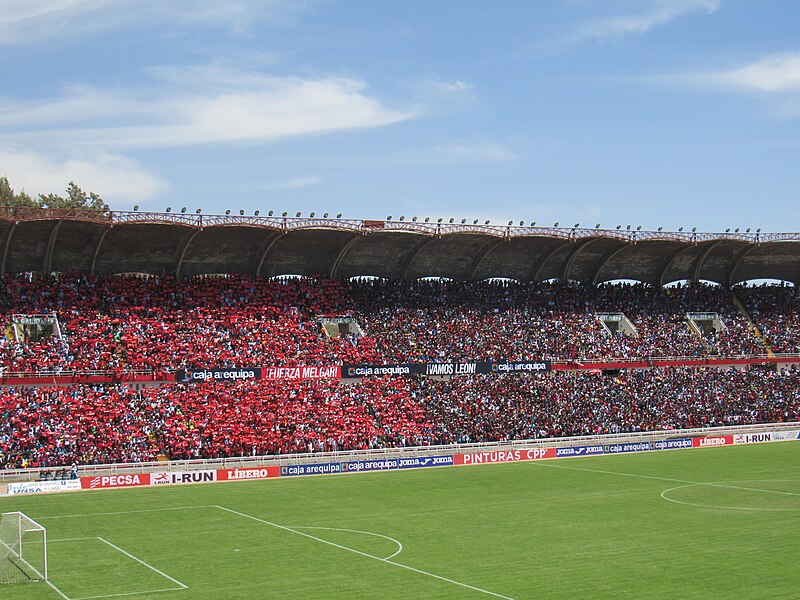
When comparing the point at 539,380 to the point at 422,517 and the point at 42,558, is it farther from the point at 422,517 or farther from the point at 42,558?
the point at 42,558

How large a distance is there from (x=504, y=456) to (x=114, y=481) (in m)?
21.4

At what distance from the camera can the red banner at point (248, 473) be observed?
45188 millimetres

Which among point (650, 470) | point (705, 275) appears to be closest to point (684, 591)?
point (650, 470)

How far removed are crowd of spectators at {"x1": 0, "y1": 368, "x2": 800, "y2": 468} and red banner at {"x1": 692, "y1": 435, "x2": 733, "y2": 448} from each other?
94.7 inches

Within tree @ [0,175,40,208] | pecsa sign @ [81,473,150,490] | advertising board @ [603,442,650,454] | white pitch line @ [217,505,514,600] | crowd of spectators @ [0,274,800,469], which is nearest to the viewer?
white pitch line @ [217,505,514,600]

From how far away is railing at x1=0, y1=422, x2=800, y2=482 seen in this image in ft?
141

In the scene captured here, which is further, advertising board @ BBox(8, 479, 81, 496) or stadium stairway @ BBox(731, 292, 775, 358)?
stadium stairway @ BBox(731, 292, 775, 358)

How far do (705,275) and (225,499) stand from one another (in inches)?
2131

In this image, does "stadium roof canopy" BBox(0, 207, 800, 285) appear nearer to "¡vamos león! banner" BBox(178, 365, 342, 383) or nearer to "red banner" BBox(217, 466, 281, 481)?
"¡vamos león! banner" BBox(178, 365, 342, 383)

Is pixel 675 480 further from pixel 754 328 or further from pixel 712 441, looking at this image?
pixel 754 328

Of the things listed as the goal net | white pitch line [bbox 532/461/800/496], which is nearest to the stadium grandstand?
white pitch line [bbox 532/461/800/496]

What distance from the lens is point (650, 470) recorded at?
4781 centimetres

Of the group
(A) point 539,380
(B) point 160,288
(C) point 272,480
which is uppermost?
(B) point 160,288

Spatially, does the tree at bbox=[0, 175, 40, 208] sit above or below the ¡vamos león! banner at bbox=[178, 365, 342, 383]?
above
